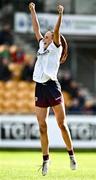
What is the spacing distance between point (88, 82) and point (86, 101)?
172cm

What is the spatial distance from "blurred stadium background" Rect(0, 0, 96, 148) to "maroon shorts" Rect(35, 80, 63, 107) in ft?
27.5

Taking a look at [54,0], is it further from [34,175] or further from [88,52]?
[34,175]

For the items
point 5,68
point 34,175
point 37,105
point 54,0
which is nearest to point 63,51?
→ point 37,105

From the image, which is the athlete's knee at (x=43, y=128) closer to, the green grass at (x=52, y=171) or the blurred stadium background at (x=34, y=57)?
the green grass at (x=52, y=171)

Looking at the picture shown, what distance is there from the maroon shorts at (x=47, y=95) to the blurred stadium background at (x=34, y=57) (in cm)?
840

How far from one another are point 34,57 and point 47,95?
1302cm

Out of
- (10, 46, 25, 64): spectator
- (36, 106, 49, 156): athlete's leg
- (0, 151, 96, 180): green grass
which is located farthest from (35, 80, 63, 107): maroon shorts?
(10, 46, 25, 64): spectator

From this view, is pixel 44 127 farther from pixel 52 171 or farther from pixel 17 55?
pixel 17 55

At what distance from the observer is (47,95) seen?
10195 millimetres

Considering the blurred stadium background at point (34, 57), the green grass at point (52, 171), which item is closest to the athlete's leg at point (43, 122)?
the green grass at point (52, 171)

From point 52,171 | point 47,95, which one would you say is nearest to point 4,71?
point 52,171

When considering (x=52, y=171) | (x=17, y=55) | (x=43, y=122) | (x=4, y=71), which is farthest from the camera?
(x=17, y=55)

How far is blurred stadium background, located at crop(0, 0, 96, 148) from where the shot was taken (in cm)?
2125

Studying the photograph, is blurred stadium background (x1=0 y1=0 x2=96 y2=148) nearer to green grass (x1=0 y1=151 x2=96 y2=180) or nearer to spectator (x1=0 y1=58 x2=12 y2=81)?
spectator (x1=0 y1=58 x2=12 y2=81)
